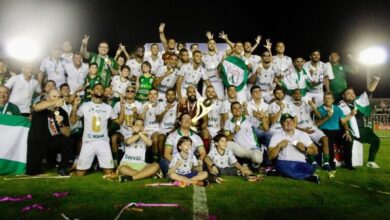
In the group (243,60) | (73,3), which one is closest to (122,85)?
(243,60)

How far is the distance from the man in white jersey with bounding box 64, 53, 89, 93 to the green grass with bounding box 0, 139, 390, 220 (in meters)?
3.08

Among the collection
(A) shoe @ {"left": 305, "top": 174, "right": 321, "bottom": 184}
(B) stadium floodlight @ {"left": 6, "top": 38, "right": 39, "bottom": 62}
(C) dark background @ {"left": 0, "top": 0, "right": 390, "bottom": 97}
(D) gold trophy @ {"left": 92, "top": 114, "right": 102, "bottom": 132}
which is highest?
(C) dark background @ {"left": 0, "top": 0, "right": 390, "bottom": 97}

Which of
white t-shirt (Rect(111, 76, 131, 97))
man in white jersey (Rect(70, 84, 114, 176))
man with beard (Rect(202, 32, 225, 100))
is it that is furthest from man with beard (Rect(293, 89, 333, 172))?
man in white jersey (Rect(70, 84, 114, 176))

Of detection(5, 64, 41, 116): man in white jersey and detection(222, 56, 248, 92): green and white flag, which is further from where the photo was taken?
detection(222, 56, 248, 92): green and white flag

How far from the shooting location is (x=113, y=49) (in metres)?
18.4

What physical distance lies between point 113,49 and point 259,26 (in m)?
7.24

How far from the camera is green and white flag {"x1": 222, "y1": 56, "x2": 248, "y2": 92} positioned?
938cm

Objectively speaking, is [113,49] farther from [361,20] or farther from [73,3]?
[361,20]

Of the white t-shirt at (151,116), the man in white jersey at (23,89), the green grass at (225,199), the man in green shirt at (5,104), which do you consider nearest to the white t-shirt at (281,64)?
the white t-shirt at (151,116)

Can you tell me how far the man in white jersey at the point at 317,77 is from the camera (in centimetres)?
977

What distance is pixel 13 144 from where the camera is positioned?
754 cm

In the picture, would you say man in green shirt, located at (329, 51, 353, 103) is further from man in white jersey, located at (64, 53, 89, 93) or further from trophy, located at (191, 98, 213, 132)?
man in white jersey, located at (64, 53, 89, 93)

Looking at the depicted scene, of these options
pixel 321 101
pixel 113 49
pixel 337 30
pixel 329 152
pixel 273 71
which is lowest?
pixel 329 152

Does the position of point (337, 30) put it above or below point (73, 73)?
above
